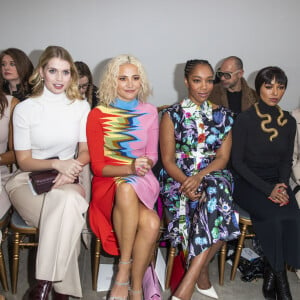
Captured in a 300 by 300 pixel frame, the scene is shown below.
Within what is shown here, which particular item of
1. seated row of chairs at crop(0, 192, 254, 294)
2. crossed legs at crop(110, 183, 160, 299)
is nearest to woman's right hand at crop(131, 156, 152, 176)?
crossed legs at crop(110, 183, 160, 299)

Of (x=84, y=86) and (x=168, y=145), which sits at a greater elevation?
(x=84, y=86)

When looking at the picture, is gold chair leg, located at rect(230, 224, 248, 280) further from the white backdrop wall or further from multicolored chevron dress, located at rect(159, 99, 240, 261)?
the white backdrop wall

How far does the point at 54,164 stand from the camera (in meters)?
2.24

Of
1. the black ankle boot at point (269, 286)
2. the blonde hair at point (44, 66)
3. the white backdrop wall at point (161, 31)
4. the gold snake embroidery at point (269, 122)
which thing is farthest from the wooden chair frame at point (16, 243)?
the white backdrop wall at point (161, 31)

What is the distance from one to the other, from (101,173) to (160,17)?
7.54ft

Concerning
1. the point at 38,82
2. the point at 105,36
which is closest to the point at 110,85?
the point at 38,82

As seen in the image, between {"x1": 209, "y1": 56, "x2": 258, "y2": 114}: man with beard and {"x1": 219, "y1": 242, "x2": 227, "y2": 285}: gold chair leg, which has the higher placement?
{"x1": 209, "y1": 56, "x2": 258, "y2": 114}: man with beard

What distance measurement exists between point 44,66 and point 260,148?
57.7 inches

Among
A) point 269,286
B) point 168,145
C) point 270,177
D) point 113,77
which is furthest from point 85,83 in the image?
point 269,286

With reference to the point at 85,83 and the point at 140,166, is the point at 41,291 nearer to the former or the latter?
the point at 140,166

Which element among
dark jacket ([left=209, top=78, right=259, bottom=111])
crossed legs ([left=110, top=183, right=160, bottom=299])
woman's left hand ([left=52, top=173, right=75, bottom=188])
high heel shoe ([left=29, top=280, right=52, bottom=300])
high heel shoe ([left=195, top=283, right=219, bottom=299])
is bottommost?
high heel shoe ([left=195, top=283, right=219, bottom=299])

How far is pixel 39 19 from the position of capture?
12.9 feet

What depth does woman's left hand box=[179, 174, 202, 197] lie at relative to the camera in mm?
2328

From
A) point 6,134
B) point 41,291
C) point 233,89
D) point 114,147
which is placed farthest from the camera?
point 233,89
